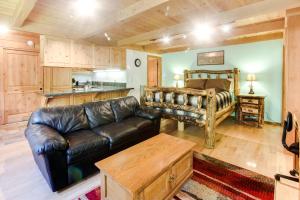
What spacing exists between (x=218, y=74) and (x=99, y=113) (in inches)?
156

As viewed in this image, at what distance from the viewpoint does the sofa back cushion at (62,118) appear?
8.10ft

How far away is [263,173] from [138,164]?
175cm

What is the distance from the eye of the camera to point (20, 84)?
4.64 m

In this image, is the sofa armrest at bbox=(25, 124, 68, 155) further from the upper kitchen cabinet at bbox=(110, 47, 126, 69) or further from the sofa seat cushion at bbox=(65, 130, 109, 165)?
the upper kitchen cabinet at bbox=(110, 47, 126, 69)

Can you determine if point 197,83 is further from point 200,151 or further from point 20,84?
point 20,84

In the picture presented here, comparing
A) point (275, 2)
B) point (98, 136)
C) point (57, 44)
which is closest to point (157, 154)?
point (98, 136)

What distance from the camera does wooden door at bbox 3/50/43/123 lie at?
4.43m

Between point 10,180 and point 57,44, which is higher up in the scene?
point 57,44

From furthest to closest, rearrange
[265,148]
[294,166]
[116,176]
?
[265,148] < [294,166] < [116,176]

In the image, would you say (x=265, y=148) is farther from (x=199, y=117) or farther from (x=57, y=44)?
(x=57, y=44)

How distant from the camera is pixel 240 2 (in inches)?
97.9

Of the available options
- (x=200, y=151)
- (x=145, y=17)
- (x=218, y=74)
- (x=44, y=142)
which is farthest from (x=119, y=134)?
(x=218, y=74)

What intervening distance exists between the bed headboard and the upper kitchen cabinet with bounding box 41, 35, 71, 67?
3.71 metres

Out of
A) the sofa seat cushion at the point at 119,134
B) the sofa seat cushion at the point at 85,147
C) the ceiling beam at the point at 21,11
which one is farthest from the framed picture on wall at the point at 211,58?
the ceiling beam at the point at 21,11
